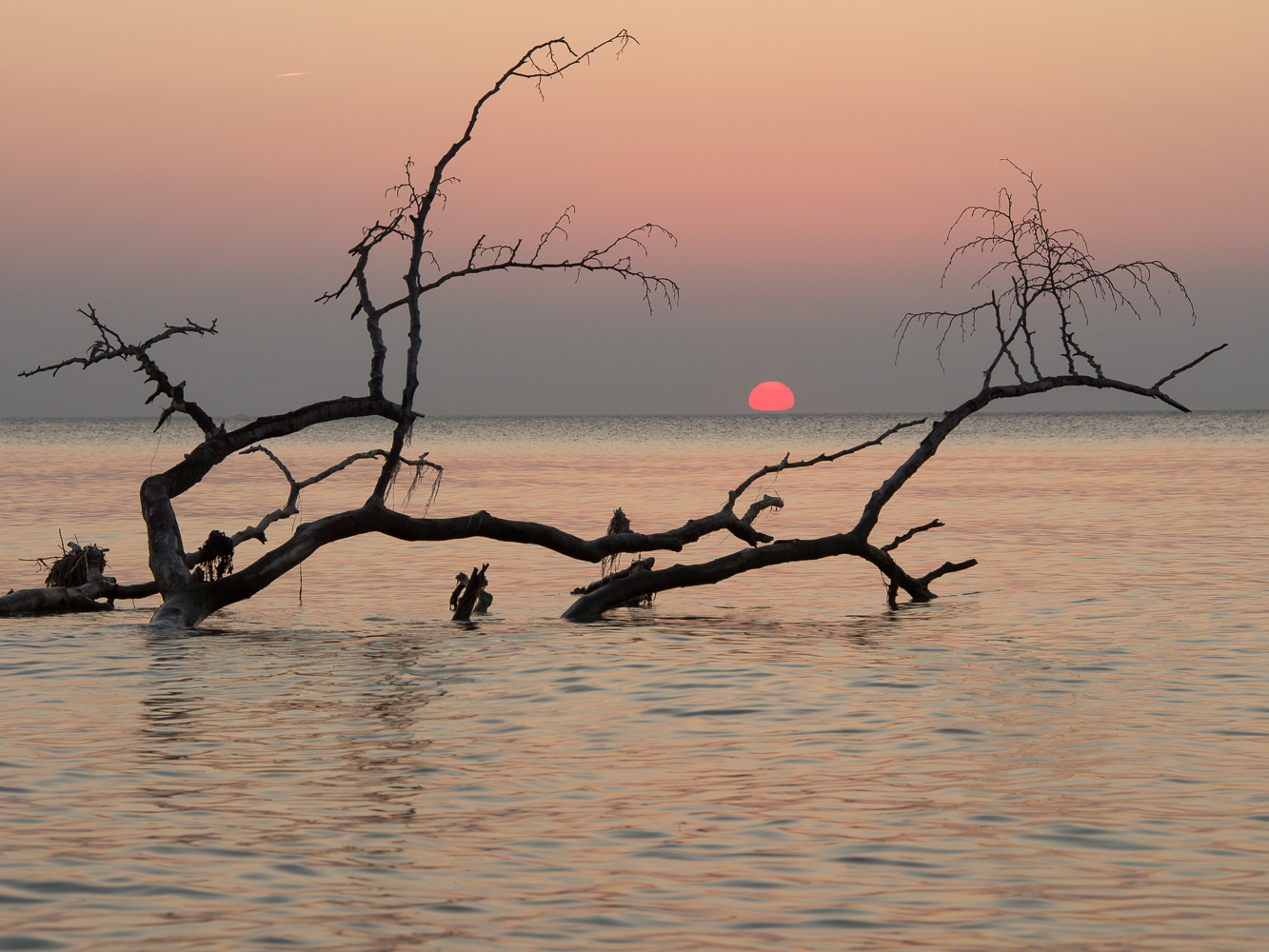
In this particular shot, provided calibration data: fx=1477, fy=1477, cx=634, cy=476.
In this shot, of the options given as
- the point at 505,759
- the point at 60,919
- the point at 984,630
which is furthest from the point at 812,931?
the point at 984,630

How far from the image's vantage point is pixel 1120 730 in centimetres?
1103

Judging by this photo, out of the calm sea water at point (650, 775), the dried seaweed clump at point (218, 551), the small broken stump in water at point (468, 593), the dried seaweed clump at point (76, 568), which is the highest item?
the dried seaweed clump at point (218, 551)

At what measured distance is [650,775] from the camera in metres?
9.64

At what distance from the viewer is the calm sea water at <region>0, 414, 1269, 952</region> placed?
6723 mm

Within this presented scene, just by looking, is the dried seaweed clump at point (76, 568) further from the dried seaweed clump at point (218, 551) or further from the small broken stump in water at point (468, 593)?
the small broken stump in water at point (468, 593)

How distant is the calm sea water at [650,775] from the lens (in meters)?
6.72

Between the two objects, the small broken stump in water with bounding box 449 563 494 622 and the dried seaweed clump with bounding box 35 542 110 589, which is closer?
the small broken stump in water with bounding box 449 563 494 622

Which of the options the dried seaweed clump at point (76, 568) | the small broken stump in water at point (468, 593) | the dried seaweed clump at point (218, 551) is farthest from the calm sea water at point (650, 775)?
the dried seaweed clump at point (76, 568)

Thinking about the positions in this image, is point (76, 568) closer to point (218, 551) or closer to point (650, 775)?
point (218, 551)

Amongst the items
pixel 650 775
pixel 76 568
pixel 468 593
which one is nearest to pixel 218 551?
pixel 76 568

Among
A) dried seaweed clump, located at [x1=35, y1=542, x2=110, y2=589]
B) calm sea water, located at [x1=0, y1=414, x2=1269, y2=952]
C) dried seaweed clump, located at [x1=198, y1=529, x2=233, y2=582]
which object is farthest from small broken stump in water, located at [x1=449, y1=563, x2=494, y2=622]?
dried seaweed clump, located at [x1=35, y1=542, x2=110, y2=589]

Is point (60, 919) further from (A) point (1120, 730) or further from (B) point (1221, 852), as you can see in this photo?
(A) point (1120, 730)

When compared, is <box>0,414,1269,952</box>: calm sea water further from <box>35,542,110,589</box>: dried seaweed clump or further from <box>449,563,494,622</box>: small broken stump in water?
<box>35,542,110,589</box>: dried seaweed clump

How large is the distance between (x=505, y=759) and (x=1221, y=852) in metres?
4.64
